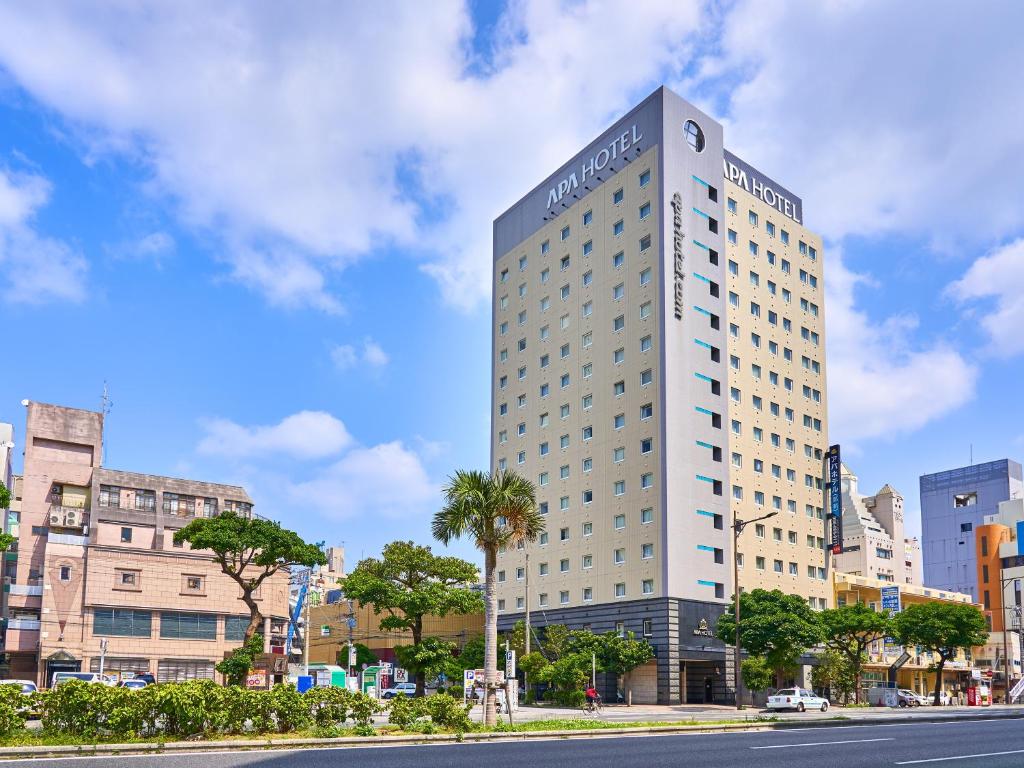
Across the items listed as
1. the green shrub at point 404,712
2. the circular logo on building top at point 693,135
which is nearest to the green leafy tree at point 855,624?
the circular logo on building top at point 693,135

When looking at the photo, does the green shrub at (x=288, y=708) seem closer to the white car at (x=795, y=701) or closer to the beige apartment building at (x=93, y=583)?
the white car at (x=795, y=701)

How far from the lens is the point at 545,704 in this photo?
72.6 metres

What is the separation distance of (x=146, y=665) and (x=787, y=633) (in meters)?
53.5

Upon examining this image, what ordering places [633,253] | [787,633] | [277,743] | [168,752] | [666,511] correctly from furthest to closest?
1. [633,253]
2. [666,511]
3. [787,633]
4. [277,743]
5. [168,752]

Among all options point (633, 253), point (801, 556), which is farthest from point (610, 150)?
point (801, 556)

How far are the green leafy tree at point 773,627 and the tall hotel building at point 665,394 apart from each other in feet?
17.3

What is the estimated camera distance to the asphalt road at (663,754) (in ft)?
70.0

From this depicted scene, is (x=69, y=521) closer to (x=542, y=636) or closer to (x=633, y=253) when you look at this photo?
Result: (x=542, y=636)

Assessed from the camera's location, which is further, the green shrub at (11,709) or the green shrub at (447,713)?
the green shrub at (447,713)

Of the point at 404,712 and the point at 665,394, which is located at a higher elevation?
the point at 665,394

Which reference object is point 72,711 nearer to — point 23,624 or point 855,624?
point 23,624

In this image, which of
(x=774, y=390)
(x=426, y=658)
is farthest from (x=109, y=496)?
(x=774, y=390)

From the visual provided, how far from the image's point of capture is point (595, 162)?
92312 mm

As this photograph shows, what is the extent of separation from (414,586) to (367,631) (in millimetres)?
56416
